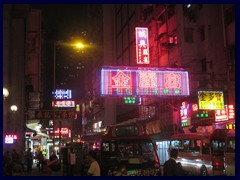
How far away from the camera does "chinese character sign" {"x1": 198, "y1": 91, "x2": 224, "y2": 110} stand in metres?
24.8

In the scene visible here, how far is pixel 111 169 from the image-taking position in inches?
619

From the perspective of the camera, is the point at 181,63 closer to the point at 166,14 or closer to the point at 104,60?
the point at 166,14

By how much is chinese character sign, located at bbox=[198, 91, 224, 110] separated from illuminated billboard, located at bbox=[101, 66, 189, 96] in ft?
8.67

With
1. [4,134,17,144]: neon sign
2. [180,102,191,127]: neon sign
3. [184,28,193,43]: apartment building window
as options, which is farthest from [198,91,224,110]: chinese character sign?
[4,134,17,144]: neon sign

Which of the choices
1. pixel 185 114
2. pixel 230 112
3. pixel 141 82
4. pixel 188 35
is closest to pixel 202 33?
pixel 188 35

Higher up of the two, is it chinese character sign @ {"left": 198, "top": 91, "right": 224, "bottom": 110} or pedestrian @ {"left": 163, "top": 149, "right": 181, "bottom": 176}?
chinese character sign @ {"left": 198, "top": 91, "right": 224, "bottom": 110}

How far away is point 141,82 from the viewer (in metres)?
27.0

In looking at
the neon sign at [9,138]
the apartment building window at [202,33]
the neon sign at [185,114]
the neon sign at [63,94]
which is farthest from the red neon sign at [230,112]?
the neon sign at [63,94]

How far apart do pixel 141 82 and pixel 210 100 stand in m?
5.36

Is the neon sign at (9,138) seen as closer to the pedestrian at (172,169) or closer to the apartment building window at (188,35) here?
the apartment building window at (188,35)

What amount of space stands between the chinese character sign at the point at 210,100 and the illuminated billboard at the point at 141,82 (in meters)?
2.64

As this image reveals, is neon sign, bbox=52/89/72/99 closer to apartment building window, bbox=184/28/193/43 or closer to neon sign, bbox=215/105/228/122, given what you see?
apartment building window, bbox=184/28/193/43

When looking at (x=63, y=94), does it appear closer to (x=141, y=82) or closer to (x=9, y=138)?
(x=9, y=138)

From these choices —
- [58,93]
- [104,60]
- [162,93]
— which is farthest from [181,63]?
[104,60]
